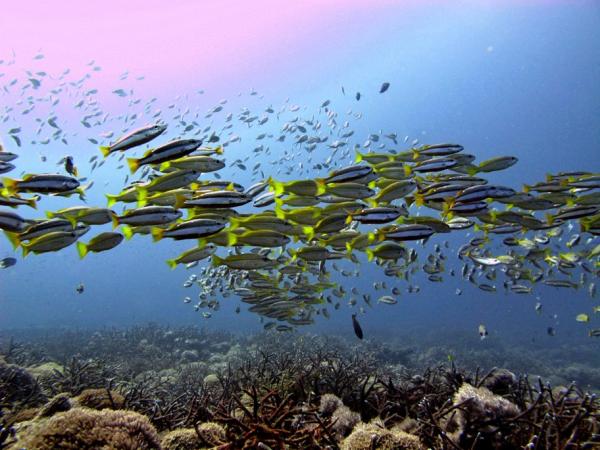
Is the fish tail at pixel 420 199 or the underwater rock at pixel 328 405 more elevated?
the fish tail at pixel 420 199

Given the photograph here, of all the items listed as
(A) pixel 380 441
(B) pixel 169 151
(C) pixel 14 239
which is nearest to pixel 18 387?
(C) pixel 14 239

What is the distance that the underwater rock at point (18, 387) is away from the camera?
5.79 metres

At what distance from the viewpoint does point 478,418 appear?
306 centimetres

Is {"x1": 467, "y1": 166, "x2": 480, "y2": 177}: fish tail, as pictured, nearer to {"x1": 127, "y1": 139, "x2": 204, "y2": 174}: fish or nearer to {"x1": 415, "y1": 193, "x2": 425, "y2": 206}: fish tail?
{"x1": 415, "y1": 193, "x2": 425, "y2": 206}: fish tail

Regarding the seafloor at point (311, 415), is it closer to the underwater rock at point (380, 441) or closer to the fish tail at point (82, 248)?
the underwater rock at point (380, 441)

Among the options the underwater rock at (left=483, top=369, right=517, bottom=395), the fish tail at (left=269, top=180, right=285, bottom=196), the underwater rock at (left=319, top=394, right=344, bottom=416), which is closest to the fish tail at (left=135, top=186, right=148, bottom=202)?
the fish tail at (left=269, top=180, right=285, bottom=196)

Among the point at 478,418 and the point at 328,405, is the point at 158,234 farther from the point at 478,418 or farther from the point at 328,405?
the point at 478,418

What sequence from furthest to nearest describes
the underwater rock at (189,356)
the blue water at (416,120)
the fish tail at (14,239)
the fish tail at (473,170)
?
the blue water at (416,120), the underwater rock at (189,356), the fish tail at (473,170), the fish tail at (14,239)

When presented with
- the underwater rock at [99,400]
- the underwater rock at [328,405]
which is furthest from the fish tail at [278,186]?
the underwater rock at [99,400]

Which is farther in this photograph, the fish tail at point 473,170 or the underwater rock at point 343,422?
the fish tail at point 473,170

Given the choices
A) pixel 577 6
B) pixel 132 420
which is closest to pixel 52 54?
pixel 132 420

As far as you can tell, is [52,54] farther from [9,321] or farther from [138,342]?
[9,321]

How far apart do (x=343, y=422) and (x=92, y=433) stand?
2.47 m

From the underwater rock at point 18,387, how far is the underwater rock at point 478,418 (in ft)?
20.7
